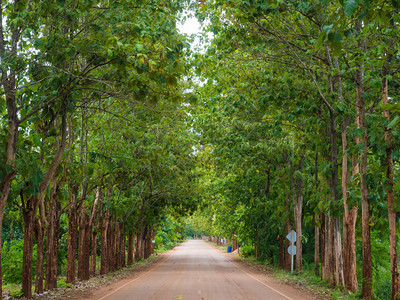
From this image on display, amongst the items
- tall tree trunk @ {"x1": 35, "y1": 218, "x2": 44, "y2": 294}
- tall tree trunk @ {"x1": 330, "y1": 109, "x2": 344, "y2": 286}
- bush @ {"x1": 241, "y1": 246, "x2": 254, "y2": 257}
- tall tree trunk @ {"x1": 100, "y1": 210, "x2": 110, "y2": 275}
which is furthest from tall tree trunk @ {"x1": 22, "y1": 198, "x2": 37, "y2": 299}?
bush @ {"x1": 241, "y1": 246, "x2": 254, "y2": 257}

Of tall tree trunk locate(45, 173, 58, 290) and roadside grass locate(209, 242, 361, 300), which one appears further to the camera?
tall tree trunk locate(45, 173, 58, 290)

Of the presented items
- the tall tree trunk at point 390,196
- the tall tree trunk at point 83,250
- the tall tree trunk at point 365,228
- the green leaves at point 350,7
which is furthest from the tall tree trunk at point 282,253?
the green leaves at point 350,7

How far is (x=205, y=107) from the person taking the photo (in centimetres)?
2416

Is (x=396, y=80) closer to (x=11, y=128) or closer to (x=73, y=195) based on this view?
(x=11, y=128)

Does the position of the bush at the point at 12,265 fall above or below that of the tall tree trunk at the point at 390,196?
below

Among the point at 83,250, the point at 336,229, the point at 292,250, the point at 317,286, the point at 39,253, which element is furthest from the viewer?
the point at 292,250

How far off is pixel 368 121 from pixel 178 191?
21.3m

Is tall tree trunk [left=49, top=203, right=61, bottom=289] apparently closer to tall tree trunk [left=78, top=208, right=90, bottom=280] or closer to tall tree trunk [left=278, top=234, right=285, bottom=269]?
tall tree trunk [left=78, top=208, right=90, bottom=280]

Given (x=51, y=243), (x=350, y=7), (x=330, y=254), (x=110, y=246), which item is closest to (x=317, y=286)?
(x=330, y=254)

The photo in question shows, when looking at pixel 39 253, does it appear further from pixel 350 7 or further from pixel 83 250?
pixel 350 7

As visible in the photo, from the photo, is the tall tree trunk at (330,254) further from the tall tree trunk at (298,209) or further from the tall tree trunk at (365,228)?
the tall tree trunk at (298,209)

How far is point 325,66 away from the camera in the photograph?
16.2m

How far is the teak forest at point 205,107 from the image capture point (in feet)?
33.8

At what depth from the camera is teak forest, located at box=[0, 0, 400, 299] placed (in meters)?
10.3
